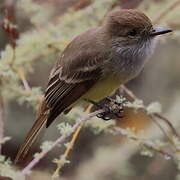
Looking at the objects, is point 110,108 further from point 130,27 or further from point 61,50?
point 61,50

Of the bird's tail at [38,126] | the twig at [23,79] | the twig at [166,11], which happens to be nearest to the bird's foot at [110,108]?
the bird's tail at [38,126]

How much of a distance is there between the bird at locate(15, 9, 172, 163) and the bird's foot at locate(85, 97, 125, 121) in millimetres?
64

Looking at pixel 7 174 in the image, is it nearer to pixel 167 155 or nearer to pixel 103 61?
pixel 167 155

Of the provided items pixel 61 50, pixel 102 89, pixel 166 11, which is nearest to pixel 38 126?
pixel 102 89

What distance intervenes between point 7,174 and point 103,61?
118 centimetres

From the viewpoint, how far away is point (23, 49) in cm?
396

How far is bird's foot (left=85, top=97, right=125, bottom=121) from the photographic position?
3.29m

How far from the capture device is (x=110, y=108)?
3.42 metres

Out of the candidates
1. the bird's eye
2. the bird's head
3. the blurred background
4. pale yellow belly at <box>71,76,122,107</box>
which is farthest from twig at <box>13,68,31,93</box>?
the bird's eye

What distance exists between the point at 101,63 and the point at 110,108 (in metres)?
0.29

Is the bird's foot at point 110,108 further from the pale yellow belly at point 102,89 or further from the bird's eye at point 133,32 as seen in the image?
the bird's eye at point 133,32

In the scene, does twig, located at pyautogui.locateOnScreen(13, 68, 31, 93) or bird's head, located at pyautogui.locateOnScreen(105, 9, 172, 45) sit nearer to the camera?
bird's head, located at pyautogui.locateOnScreen(105, 9, 172, 45)

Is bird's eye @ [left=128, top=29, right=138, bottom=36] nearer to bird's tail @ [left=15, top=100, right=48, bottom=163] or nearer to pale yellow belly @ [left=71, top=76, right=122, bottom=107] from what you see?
pale yellow belly @ [left=71, top=76, right=122, bottom=107]

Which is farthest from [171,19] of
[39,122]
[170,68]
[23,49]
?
[39,122]
